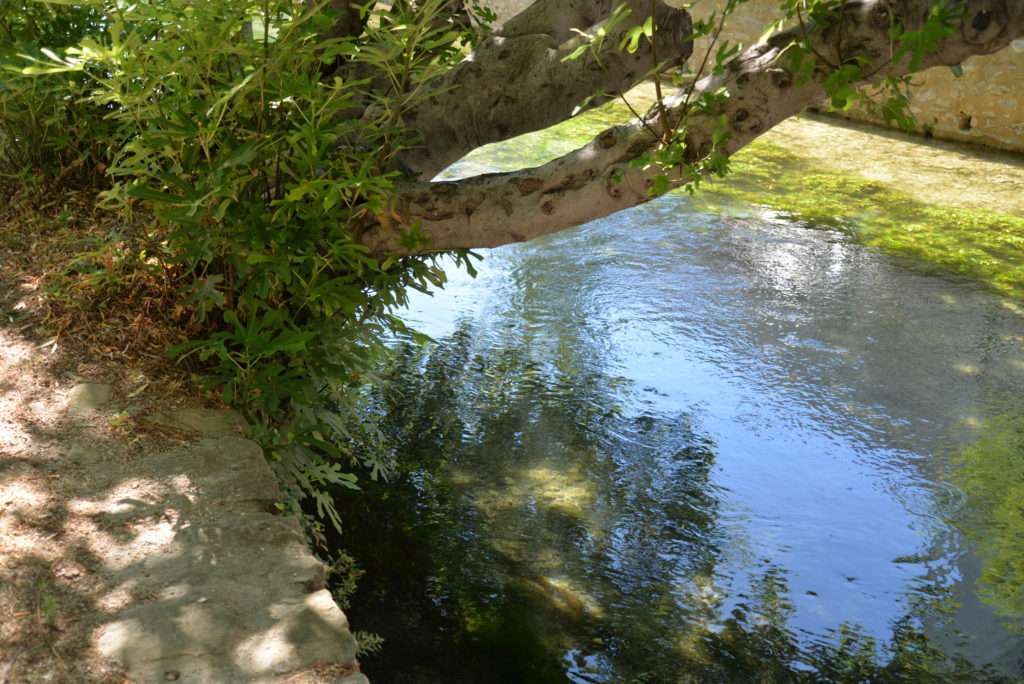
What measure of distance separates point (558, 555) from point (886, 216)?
14.0 ft

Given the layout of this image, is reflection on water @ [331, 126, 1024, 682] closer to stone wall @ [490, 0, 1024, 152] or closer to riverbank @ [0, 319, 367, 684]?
riverbank @ [0, 319, 367, 684]

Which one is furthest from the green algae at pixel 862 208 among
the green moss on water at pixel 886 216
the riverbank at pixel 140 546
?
the riverbank at pixel 140 546

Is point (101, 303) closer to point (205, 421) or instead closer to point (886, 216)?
point (205, 421)

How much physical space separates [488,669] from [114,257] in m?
1.57

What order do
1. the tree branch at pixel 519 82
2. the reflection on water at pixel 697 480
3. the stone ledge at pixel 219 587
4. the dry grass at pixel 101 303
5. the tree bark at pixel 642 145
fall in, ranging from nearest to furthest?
the stone ledge at pixel 219 587, the tree bark at pixel 642 145, the dry grass at pixel 101 303, the reflection on water at pixel 697 480, the tree branch at pixel 519 82

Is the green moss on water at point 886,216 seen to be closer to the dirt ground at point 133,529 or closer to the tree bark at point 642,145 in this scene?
the tree bark at point 642,145

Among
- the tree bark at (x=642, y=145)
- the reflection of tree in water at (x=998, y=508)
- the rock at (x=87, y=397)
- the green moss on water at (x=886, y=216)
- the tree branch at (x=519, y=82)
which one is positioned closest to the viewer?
the tree bark at (x=642, y=145)

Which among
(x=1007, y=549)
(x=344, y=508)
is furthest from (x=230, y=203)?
(x=1007, y=549)

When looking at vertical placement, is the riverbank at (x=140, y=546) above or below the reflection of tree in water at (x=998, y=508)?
above

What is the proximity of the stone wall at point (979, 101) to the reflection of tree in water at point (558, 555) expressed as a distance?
16.8 ft

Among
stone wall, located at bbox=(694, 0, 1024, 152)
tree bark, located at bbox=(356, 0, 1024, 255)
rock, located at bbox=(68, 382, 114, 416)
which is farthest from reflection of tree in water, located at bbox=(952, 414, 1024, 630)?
stone wall, located at bbox=(694, 0, 1024, 152)

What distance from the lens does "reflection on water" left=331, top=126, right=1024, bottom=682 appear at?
119 inches

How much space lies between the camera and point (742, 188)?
23.4 ft

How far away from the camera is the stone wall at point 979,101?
8070mm
